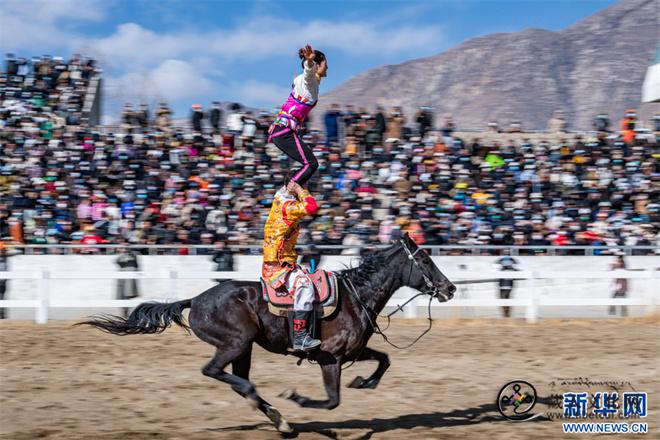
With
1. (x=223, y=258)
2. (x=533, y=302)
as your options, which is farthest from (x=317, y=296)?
(x=223, y=258)

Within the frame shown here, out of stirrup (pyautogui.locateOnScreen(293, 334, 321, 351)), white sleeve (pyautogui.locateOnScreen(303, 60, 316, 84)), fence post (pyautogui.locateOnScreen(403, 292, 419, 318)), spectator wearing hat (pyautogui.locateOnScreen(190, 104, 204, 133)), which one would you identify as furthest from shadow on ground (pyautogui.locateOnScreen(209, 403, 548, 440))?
spectator wearing hat (pyautogui.locateOnScreen(190, 104, 204, 133))

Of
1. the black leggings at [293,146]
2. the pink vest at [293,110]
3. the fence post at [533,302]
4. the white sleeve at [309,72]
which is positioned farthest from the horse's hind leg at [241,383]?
the fence post at [533,302]

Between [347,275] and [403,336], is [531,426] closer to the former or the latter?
[347,275]

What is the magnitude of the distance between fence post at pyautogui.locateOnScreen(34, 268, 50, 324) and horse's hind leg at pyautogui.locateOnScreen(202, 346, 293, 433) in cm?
766

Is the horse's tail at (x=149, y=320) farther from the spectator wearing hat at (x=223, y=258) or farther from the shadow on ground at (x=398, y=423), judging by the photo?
the spectator wearing hat at (x=223, y=258)

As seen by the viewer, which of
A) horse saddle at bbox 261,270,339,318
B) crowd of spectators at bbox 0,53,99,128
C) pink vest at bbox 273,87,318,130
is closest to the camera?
horse saddle at bbox 261,270,339,318

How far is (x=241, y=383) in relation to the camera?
6.93 m

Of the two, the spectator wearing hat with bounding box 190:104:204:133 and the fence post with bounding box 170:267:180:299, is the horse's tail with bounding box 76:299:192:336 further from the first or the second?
the spectator wearing hat with bounding box 190:104:204:133

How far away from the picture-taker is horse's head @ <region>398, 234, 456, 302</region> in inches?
293

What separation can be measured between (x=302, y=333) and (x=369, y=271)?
0.99m

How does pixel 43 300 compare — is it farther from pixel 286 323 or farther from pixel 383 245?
pixel 286 323

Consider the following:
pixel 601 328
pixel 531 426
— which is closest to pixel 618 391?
pixel 531 426

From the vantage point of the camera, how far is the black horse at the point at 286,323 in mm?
6996

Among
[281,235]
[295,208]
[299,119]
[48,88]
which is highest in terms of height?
[48,88]
